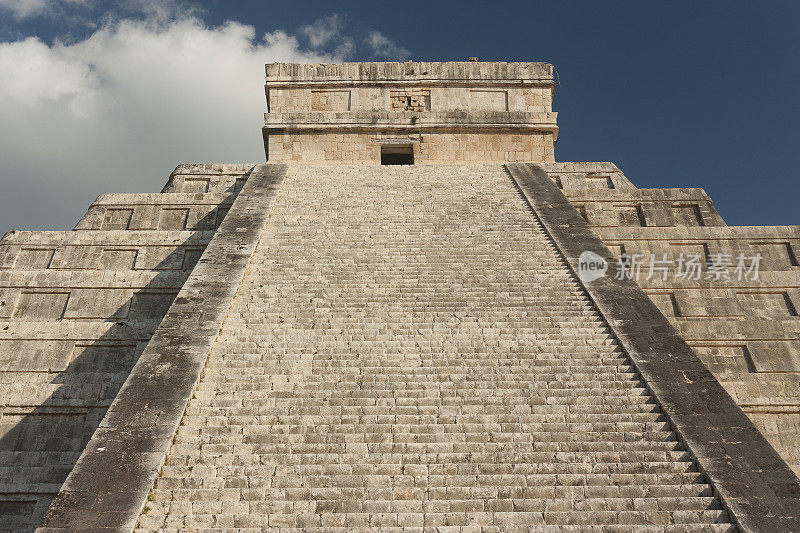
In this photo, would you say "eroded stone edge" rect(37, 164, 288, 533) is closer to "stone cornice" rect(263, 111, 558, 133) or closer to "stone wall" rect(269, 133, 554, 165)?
"stone wall" rect(269, 133, 554, 165)

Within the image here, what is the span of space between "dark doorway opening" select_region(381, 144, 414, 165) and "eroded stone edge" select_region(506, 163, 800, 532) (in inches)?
300

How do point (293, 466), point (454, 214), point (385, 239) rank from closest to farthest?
point (293, 466), point (385, 239), point (454, 214)

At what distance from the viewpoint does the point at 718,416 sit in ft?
20.0

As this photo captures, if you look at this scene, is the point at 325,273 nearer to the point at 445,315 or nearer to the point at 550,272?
the point at 445,315

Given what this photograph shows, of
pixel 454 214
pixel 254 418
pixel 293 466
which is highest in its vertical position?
pixel 454 214

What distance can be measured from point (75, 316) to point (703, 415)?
354 inches

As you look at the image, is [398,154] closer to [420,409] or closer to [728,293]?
[728,293]

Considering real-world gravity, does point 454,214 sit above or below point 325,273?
above

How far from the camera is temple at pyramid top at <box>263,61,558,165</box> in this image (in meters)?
15.7

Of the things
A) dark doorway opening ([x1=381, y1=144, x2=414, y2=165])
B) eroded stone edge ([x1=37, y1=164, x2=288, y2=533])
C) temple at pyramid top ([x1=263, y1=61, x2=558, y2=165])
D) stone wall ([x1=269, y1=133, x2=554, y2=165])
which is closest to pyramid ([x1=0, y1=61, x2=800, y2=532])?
eroded stone edge ([x1=37, y1=164, x2=288, y2=533])

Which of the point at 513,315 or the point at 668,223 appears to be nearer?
the point at 513,315

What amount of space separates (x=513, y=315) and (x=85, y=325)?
6.42m

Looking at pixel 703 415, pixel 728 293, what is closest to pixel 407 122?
pixel 728 293

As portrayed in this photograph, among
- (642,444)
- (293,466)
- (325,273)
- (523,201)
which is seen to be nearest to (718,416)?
(642,444)
